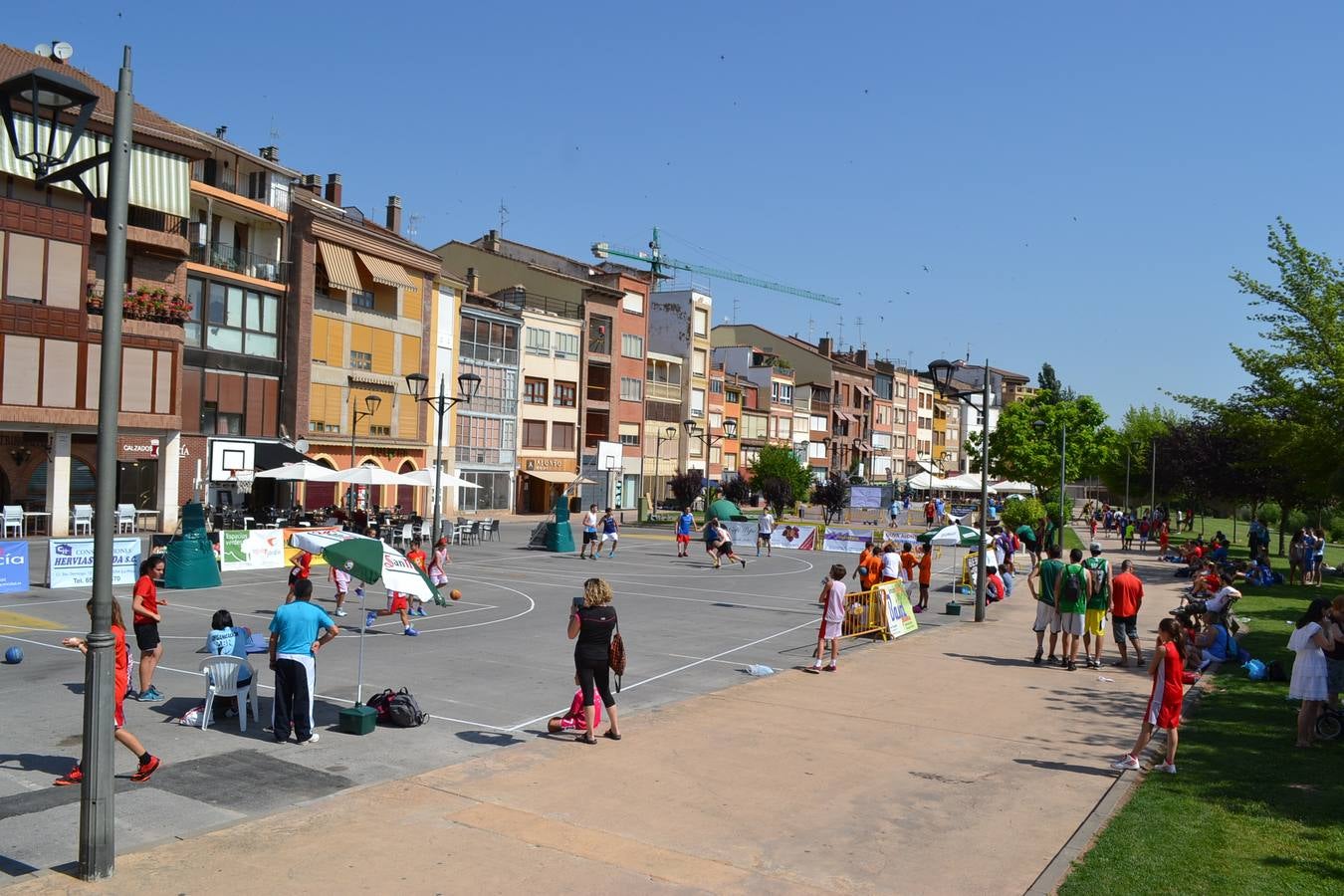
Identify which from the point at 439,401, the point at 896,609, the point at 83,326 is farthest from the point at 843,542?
the point at 83,326

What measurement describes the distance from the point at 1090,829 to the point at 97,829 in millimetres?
7735

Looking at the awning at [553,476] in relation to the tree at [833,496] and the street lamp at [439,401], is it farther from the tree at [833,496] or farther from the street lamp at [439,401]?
the tree at [833,496]

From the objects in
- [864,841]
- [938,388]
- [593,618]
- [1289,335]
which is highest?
[1289,335]

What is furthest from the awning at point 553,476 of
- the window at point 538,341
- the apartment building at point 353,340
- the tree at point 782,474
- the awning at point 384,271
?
the awning at point 384,271

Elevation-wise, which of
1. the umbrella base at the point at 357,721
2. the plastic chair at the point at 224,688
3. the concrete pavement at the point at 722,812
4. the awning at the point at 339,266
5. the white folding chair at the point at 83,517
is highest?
the awning at the point at 339,266

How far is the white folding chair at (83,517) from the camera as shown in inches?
1379

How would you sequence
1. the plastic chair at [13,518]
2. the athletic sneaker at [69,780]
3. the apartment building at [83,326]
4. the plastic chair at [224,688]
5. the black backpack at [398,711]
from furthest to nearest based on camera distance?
1. the apartment building at [83,326]
2. the plastic chair at [13,518]
3. the black backpack at [398,711]
4. the plastic chair at [224,688]
5. the athletic sneaker at [69,780]

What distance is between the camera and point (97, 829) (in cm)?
736

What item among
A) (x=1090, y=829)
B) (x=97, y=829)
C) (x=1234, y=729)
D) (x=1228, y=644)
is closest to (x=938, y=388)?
(x=1228, y=644)

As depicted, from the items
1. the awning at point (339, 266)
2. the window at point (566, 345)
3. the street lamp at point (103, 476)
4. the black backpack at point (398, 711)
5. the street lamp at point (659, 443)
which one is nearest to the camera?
the street lamp at point (103, 476)

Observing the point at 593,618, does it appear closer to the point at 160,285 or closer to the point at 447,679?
the point at 447,679

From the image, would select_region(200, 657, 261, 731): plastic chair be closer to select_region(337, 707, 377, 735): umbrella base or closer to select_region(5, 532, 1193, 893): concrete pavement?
select_region(337, 707, 377, 735): umbrella base

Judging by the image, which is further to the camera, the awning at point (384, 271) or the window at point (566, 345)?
the window at point (566, 345)

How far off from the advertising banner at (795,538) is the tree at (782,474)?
65.8 feet
